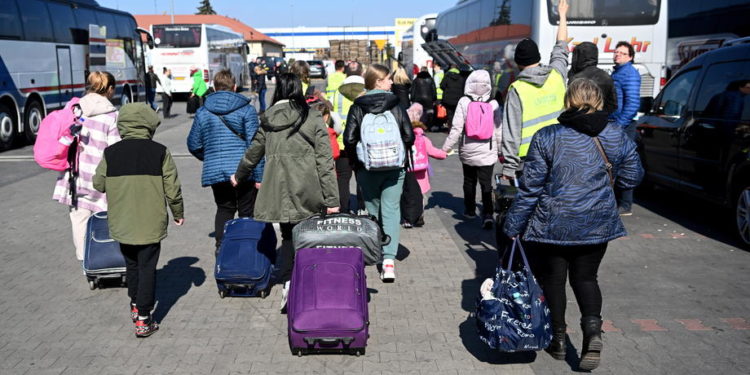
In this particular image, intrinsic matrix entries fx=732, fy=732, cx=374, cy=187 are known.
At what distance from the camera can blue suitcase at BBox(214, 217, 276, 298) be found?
18.6 ft

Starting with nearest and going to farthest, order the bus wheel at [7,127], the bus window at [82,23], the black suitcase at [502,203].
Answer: the black suitcase at [502,203], the bus wheel at [7,127], the bus window at [82,23]

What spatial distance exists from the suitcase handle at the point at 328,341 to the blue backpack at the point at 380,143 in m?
1.75

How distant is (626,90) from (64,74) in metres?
15.6

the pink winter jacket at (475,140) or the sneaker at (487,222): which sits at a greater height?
the pink winter jacket at (475,140)

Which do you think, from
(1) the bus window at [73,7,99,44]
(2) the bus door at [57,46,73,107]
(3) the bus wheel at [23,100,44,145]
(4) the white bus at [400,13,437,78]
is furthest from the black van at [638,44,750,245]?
(4) the white bus at [400,13,437,78]

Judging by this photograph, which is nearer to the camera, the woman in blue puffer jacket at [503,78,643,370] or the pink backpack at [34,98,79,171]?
the woman in blue puffer jacket at [503,78,643,370]

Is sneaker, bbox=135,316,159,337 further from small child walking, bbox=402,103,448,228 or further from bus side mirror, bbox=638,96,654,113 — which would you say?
bus side mirror, bbox=638,96,654,113

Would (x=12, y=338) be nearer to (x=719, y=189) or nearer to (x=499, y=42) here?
(x=719, y=189)

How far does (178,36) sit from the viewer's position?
3281 cm

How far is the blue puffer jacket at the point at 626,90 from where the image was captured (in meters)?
8.35

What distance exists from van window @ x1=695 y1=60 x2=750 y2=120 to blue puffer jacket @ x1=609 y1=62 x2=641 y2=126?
29.0 inches

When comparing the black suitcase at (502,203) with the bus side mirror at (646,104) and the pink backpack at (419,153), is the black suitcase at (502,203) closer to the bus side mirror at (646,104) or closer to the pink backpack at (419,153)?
the pink backpack at (419,153)

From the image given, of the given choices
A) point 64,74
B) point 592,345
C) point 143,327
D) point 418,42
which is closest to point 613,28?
point 592,345

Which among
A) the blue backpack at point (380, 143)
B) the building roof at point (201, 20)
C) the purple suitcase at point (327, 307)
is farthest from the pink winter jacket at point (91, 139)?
the building roof at point (201, 20)
